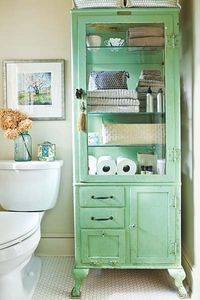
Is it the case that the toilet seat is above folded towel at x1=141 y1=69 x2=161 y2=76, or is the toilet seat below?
below

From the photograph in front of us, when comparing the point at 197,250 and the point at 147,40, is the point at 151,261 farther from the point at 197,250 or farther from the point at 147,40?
the point at 147,40

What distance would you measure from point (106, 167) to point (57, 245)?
892 mm

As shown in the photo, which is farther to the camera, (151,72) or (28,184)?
(28,184)

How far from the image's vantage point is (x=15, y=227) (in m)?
1.92

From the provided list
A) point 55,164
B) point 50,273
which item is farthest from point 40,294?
point 55,164

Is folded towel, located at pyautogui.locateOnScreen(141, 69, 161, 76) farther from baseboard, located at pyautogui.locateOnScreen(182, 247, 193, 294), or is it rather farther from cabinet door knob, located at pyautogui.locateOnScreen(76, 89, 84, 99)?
baseboard, located at pyautogui.locateOnScreen(182, 247, 193, 294)

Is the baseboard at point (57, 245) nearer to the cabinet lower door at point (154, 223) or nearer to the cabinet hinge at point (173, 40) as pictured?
the cabinet lower door at point (154, 223)

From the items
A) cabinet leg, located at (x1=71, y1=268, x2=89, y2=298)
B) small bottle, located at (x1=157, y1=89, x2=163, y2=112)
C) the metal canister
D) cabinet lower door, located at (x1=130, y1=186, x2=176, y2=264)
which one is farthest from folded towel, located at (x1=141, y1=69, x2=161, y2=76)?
cabinet leg, located at (x1=71, y1=268, x2=89, y2=298)

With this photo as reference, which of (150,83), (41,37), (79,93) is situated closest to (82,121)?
(79,93)

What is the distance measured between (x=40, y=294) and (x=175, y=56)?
1.64m

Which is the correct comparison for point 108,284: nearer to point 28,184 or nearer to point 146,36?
point 28,184

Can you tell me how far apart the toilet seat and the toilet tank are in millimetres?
305

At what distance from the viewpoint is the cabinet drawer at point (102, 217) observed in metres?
2.21

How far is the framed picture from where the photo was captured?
8.89 feet
